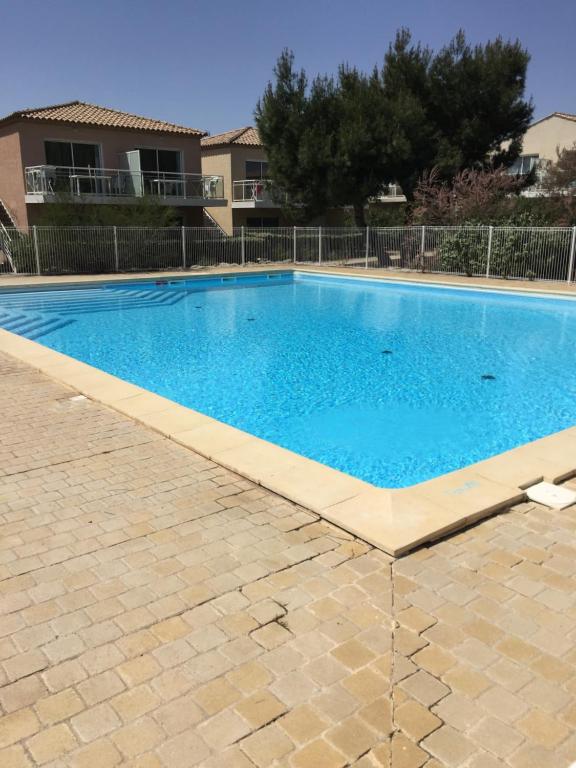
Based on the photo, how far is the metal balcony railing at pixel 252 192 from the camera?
1098 inches

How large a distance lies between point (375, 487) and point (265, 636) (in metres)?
1.79

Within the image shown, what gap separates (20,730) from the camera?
2281 millimetres

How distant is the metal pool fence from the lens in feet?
62.6

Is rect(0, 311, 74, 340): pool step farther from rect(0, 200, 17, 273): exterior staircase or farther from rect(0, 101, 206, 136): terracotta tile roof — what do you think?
rect(0, 101, 206, 136): terracotta tile roof

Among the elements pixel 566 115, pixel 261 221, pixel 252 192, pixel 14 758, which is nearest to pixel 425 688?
pixel 14 758

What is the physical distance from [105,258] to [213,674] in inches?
828

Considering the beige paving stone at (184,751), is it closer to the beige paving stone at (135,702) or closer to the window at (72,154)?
the beige paving stone at (135,702)

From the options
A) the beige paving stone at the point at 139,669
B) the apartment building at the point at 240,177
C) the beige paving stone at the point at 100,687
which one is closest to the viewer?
the beige paving stone at the point at 100,687

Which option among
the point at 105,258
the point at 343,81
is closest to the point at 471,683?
the point at 105,258

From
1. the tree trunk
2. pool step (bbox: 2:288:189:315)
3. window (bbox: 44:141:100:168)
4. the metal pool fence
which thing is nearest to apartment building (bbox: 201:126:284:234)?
the metal pool fence

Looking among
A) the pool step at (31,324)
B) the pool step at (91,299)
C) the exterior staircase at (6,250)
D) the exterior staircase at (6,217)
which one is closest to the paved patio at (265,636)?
the pool step at (31,324)

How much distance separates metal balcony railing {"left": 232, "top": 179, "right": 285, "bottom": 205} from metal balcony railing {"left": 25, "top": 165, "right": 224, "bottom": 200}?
2742 mm

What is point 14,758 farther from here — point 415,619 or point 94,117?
point 94,117

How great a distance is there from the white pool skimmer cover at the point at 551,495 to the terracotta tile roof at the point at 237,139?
27.6 m
